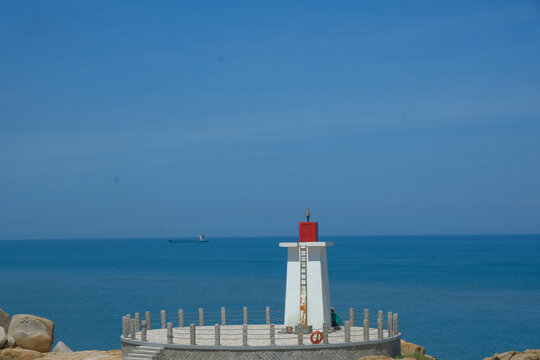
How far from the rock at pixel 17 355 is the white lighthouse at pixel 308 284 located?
1270cm

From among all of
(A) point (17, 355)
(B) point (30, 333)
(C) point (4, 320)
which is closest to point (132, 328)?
(A) point (17, 355)

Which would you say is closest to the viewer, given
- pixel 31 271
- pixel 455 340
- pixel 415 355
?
pixel 415 355

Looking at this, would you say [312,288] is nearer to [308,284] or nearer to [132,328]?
[308,284]

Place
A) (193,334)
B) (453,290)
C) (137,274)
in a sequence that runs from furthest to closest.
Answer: (137,274) < (453,290) < (193,334)

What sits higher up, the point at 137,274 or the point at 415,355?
the point at 137,274

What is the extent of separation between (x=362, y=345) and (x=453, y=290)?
70.7m

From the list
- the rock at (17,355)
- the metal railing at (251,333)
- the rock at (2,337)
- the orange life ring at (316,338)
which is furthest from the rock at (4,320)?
the orange life ring at (316,338)

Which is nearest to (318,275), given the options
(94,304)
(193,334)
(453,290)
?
(193,334)

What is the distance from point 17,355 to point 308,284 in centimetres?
1485

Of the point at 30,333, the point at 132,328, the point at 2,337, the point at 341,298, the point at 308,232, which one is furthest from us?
the point at 341,298

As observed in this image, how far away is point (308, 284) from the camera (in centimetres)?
3409

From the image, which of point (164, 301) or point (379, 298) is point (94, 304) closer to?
point (164, 301)

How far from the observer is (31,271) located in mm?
150750

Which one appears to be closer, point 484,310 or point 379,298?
point 484,310
